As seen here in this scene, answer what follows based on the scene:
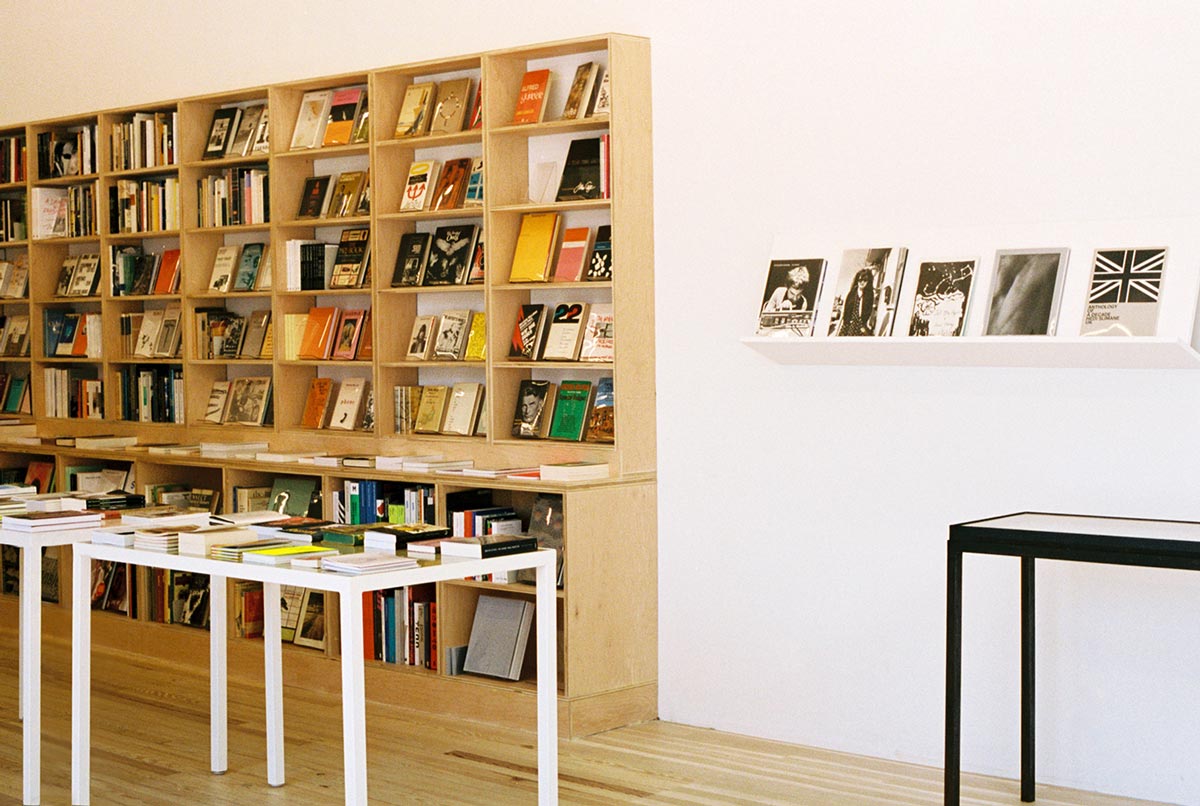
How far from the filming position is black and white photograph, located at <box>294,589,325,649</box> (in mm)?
6152

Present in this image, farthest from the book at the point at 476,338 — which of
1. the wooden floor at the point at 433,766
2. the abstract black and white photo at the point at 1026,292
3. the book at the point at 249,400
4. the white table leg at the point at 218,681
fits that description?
the abstract black and white photo at the point at 1026,292

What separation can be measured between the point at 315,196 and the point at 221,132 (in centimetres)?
74

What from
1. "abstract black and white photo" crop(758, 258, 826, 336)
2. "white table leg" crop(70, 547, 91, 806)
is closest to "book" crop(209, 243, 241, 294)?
"white table leg" crop(70, 547, 91, 806)

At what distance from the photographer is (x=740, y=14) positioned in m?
5.28

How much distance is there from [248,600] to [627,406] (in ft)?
6.68

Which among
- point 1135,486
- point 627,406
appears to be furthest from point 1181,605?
point 627,406

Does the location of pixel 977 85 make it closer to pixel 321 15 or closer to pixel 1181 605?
pixel 1181 605

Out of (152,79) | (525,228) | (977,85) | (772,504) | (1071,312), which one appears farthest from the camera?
(152,79)

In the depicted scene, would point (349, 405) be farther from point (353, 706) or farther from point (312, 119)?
point (353, 706)

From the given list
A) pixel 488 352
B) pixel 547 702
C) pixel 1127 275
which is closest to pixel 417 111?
pixel 488 352

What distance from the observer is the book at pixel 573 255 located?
18.3 ft

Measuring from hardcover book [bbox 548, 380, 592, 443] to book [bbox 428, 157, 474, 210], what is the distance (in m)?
0.89

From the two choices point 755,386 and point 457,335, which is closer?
point 755,386

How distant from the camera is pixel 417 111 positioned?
20.0 ft
